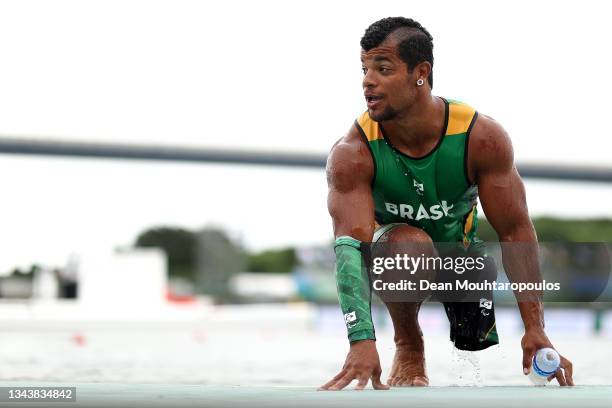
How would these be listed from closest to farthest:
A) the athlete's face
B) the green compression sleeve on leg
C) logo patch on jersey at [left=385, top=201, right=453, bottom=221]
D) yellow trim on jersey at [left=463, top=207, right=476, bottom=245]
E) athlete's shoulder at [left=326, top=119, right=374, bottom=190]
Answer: the green compression sleeve on leg, the athlete's face, athlete's shoulder at [left=326, top=119, right=374, bottom=190], logo patch on jersey at [left=385, top=201, right=453, bottom=221], yellow trim on jersey at [left=463, top=207, right=476, bottom=245]

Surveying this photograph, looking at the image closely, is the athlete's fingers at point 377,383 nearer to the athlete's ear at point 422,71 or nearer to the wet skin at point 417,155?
the wet skin at point 417,155

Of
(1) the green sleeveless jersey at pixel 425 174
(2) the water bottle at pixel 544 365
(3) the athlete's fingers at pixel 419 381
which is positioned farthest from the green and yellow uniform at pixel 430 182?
(2) the water bottle at pixel 544 365

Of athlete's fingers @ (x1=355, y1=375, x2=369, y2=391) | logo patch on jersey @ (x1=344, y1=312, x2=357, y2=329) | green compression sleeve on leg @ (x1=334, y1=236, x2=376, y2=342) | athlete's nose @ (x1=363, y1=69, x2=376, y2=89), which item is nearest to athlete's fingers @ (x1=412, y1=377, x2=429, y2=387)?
green compression sleeve on leg @ (x1=334, y1=236, x2=376, y2=342)

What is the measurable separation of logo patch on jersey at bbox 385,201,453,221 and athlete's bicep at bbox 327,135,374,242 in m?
0.24

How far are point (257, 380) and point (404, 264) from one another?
1301mm

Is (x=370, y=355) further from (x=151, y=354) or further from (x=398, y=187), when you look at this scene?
(x=151, y=354)

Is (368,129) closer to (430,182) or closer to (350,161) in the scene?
(350,161)

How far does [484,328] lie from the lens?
159 inches

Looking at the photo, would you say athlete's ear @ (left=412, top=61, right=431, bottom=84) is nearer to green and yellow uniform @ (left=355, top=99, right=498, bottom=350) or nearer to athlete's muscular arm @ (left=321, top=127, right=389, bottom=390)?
green and yellow uniform @ (left=355, top=99, right=498, bottom=350)

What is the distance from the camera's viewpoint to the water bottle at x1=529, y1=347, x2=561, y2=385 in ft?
10.6

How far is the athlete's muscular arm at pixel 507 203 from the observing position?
3.40m

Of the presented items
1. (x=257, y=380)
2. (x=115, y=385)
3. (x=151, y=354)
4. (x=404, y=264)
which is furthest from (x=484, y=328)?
(x=151, y=354)

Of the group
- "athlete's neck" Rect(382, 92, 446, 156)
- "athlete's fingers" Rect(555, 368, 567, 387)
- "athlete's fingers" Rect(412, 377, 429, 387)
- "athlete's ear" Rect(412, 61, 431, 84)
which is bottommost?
"athlete's fingers" Rect(412, 377, 429, 387)

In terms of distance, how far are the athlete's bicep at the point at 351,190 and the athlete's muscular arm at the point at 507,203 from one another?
0.35m
